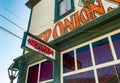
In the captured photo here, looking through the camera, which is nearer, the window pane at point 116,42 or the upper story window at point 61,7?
the window pane at point 116,42

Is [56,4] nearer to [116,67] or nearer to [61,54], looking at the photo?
[61,54]

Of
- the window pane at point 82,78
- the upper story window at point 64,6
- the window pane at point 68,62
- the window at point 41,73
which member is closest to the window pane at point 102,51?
the window pane at point 82,78


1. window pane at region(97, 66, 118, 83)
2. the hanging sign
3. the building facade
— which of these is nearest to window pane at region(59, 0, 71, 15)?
the building facade

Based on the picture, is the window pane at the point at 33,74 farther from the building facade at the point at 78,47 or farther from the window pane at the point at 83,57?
the window pane at the point at 83,57

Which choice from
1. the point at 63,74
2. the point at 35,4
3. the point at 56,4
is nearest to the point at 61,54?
the point at 63,74

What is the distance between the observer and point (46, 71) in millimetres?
5859

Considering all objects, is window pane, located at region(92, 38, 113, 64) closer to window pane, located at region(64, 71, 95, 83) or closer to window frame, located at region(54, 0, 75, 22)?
window pane, located at region(64, 71, 95, 83)

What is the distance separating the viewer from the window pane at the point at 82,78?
423 cm

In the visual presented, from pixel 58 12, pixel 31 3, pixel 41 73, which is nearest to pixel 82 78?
pixel 41 73

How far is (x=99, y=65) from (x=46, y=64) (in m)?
2.51

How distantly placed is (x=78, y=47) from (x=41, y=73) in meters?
2.01

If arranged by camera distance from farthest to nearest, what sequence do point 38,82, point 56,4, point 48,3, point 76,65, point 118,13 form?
1. point 48,3
2. point 56,4
3. point 38,82
4. point 76,65
5. point 118,13

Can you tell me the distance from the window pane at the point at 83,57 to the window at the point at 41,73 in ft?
4.43

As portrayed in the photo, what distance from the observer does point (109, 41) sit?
4.32 meters
